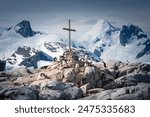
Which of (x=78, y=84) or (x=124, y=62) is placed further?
(x=124, y=62)

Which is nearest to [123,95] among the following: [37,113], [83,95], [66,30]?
[83,95]

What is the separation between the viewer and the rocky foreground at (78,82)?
60.2 feet

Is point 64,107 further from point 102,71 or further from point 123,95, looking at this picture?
point 102,71

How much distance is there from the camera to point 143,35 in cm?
2227

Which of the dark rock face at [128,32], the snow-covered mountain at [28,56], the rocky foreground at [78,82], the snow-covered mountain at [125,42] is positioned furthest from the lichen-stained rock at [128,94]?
the snow-covered mountain at [28,56]

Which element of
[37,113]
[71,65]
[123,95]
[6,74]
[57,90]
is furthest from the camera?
[6,74]

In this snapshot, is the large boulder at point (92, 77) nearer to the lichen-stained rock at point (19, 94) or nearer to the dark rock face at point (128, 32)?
the dark rock face at point (128, 32)

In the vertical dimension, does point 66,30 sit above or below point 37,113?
above

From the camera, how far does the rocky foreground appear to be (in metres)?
18.3

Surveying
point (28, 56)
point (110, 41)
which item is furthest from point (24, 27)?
point (28, 56)

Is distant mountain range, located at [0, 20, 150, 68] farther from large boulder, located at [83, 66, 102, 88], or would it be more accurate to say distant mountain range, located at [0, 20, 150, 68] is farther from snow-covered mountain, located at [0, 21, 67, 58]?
large boulder, located at [83, 66, 102, 88]

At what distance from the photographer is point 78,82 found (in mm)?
22953

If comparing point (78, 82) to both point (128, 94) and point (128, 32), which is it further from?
point (128, 94)

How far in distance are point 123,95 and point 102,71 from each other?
6330 mm
